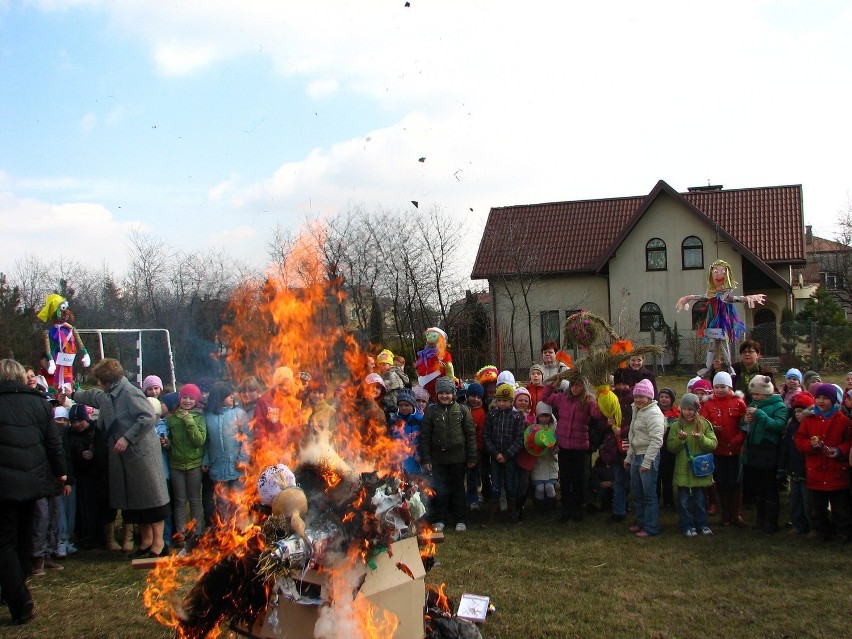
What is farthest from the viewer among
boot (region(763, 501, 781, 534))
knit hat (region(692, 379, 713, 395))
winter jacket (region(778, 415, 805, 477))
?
knit hat (region(692, 379, 713, 395))

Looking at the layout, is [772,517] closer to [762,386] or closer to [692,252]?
[762,386]

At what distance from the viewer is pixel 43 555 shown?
709 cm

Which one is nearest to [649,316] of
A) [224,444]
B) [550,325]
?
[550,325]

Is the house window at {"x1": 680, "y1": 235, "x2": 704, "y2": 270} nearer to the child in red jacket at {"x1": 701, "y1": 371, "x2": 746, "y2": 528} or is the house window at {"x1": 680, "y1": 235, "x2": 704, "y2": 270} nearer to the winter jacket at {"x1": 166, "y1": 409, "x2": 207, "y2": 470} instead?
the child in red jacket at {"x1": 701, "y1": 371, "x2": 746, "y2": 528}

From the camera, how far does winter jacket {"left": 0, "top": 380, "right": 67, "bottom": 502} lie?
5488 millimetres

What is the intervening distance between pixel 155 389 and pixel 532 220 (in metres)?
24.5

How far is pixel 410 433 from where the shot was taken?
8.60 m

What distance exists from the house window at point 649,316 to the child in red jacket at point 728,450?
20.3m

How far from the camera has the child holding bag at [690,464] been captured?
25.0 feet

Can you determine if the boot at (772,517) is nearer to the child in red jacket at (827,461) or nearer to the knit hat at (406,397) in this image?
the child in red jacket at (827,461)

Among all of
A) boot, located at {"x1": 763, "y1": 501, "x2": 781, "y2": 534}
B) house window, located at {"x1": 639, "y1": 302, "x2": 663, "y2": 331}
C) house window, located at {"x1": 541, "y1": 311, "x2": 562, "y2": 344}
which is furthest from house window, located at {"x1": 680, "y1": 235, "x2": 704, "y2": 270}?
boot, located at {"x1": 763, "y1": 501, "x2": 781, "y2": 534}

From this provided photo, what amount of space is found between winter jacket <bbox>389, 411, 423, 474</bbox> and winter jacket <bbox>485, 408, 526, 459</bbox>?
2.70 ft

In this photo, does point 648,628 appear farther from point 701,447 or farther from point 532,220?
point 532,220

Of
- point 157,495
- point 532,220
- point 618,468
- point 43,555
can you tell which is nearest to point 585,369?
point 618,468
